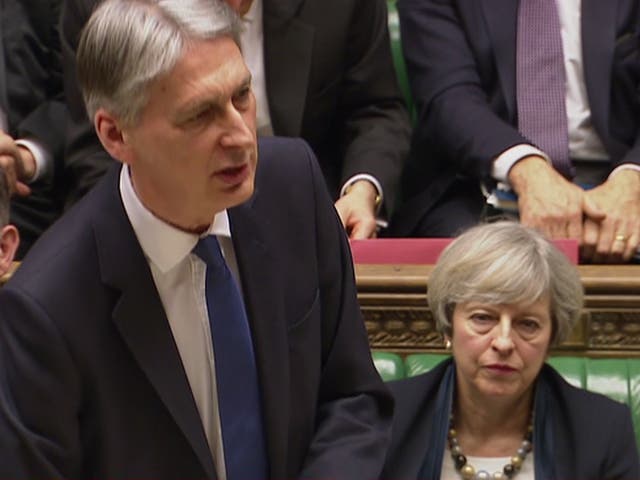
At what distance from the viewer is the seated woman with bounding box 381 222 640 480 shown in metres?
1.44

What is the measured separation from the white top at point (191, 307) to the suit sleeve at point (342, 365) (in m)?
0.10

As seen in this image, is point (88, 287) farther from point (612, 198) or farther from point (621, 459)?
point (612, 198)

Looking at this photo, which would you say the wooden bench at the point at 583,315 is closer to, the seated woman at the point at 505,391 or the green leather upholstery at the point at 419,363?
the green leather upholstery at the point at 419,363

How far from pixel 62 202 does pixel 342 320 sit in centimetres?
104

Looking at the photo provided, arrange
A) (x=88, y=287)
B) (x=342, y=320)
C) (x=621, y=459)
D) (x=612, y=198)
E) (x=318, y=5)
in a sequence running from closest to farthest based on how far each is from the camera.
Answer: (x=88, y=287) < (x=342, y=320) < (x=621, y=459) < (x=612, y=198) < (x=318, y=5)

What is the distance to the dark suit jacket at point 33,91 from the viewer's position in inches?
81.5

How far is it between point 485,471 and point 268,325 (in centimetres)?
45

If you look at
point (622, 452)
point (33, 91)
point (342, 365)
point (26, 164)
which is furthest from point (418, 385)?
point (33, 91)

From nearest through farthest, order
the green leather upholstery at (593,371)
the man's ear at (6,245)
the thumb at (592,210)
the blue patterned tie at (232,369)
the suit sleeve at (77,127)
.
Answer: the blue patterned tie at (232,369), the man's ear at (6,245), the green leather upholstery at (593,371), the thumb at (592,210), the suit sleeve at (77,127)

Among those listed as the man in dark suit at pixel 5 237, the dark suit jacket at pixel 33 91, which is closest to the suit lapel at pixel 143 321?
the man in dark suit at pixel 5 237

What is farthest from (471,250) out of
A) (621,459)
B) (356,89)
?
(356,89)

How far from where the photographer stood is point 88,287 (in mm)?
1046

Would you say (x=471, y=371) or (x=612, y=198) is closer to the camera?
(x=471, y=371)

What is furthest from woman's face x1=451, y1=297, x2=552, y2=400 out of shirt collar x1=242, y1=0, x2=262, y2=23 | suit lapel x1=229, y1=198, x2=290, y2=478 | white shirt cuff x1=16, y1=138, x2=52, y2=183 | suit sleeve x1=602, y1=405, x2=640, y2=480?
white shirt cuff x1=16, y1=138, x2=52, y2=183
